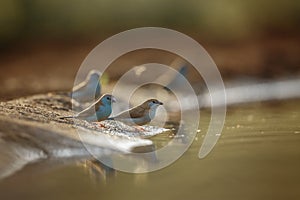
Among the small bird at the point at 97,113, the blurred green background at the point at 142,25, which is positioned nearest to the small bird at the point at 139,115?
the small bird at the point at 97,113

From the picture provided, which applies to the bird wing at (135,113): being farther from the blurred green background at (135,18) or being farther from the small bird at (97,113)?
the blurred green background at (135,18)

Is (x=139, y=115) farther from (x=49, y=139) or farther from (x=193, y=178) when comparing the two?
(x=193, y=178)

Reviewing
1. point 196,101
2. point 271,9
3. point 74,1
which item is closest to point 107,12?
point 74,1

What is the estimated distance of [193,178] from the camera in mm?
5043

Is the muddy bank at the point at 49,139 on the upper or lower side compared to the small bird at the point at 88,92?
lower

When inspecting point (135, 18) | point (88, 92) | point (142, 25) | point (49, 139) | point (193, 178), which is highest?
point (135, 18)

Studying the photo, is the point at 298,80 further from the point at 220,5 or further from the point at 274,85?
the point at 220,5

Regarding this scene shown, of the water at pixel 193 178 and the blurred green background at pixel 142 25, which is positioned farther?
the blurred green background at pixel 142 25

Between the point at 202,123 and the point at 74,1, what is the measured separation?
7.58 meters

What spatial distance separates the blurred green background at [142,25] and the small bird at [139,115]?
19.9 feet

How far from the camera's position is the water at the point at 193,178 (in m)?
4.64

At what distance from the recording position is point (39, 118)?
6.61 metres

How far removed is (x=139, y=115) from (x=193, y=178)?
8.48 feet

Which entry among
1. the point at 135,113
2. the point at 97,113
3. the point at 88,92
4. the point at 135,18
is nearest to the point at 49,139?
the point at 97,113
